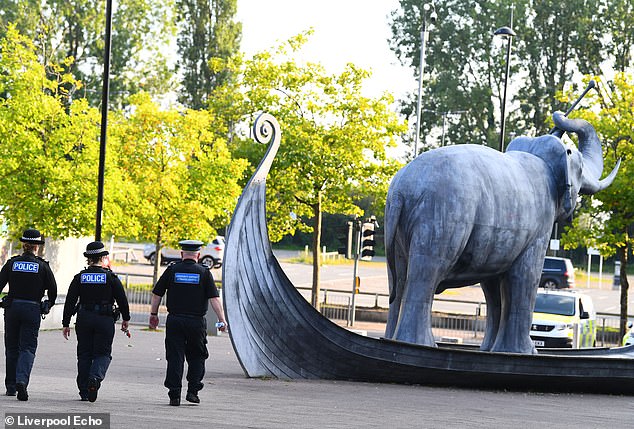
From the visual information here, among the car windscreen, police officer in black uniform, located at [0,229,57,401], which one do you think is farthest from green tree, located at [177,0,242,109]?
police officer in black uniform, located at [0,229,57,401]

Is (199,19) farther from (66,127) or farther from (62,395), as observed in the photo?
(62,395)

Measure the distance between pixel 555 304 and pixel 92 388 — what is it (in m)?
17.9

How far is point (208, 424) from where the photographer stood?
10.1 metres

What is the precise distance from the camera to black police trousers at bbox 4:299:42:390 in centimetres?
1163

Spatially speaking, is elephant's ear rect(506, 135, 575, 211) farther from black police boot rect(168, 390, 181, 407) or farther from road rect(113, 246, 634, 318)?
road rect(113, 246, 634, 318)

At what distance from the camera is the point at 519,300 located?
1630 cm

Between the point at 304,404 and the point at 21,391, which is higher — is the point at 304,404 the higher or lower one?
the lower one

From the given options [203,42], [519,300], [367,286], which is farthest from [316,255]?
[203,42]

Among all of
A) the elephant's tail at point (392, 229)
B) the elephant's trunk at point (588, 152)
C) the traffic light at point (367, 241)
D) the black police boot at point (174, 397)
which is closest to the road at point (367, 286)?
the traffic light at point (367, 241)

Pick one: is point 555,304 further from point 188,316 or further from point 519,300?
point 188,316

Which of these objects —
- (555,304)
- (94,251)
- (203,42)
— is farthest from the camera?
(203,42)

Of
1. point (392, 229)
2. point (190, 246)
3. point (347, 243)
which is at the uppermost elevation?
point (392, 229)

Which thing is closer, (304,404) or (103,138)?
(304,404)

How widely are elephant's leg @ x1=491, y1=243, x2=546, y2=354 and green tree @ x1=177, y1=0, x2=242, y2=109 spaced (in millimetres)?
49437
